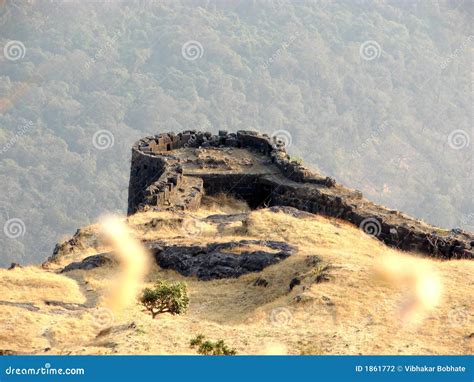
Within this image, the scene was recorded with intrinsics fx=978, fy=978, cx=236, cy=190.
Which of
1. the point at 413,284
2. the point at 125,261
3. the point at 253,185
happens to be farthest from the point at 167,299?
the point at 253,185

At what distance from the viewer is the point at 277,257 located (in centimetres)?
3653

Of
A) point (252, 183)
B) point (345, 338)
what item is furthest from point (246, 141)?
point (345, 338)

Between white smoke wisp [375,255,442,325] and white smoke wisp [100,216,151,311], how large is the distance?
874cm

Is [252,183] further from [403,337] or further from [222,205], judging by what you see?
[403,337]

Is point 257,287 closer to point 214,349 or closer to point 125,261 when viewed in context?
point 125,261

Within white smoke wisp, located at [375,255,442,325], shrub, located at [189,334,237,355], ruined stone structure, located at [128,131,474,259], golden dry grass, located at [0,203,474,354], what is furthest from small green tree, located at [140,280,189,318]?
ruined stone structure, located at [128,131,474,259]

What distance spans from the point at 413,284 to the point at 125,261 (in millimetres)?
11834

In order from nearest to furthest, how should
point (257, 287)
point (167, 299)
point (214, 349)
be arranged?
point (214, 349)
point (167, 299)
point (257, 287)

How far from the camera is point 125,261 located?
125 feet

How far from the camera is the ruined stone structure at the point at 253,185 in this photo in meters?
46.7

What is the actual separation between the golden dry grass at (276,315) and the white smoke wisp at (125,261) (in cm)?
45

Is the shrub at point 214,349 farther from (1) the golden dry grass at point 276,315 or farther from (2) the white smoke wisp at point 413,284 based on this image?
(2) the white smoke wisp at point 413,284

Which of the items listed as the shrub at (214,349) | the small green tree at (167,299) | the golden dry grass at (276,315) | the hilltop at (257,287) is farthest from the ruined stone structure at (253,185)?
the shrub at (214,349)

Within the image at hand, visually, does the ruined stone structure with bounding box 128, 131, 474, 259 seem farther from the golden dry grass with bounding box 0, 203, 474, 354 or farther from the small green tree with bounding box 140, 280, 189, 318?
the small green tree with bounding box 140, 280, 189, 318
